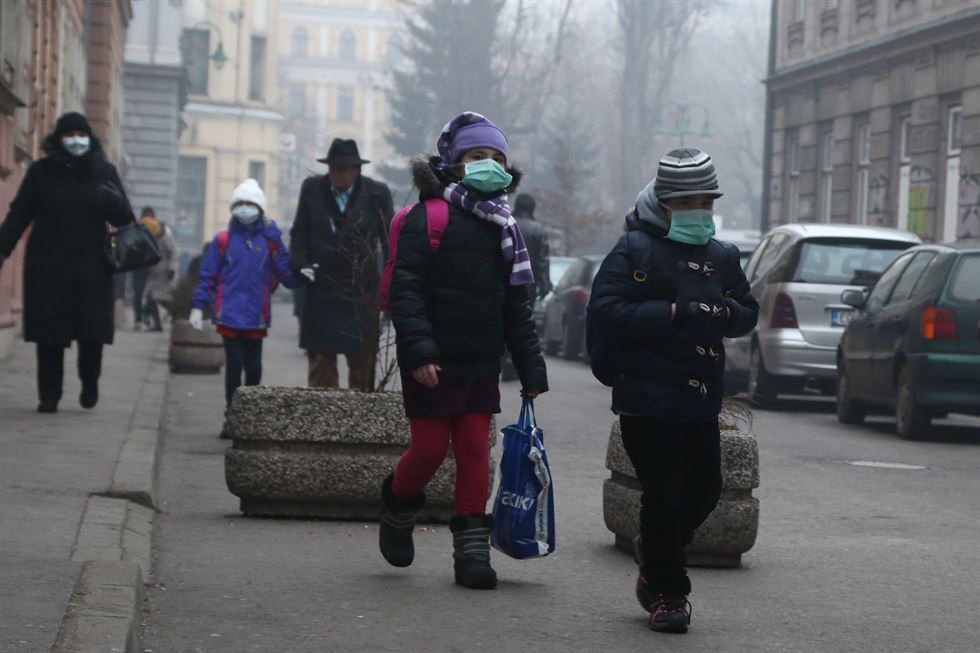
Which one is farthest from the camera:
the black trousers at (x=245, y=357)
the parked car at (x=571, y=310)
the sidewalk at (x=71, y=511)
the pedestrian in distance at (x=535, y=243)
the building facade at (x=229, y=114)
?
the building facade at (x=229, y=114)

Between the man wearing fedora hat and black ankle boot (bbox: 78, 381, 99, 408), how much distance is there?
1894mm

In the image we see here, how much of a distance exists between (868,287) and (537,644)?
10739 millimetres

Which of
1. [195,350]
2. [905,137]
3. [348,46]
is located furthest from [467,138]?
[348,46]

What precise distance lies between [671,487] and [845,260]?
37.3ft

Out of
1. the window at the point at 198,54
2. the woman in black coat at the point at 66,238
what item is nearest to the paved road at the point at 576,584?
the woman in black coat at the point at 66,238

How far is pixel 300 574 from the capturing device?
7332 millimetres

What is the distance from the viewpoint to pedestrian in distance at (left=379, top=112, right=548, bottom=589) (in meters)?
7.02

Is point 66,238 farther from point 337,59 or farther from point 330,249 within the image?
point 337,59

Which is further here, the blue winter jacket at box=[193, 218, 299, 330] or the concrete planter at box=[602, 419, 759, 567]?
the blue winter jacket at box=[193, 218, 299, 330]

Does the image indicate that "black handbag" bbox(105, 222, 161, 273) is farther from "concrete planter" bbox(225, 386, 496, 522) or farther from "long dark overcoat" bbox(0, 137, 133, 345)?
"concrete planter" bbox(225, 386, 496, 522)

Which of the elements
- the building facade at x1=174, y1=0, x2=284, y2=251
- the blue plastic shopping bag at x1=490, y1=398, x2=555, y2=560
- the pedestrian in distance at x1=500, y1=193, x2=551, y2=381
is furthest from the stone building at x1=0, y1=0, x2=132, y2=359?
the building facade at x1=174, y1=0, x2=284, y2=251

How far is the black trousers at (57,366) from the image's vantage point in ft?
39.9

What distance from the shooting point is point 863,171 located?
35.6 m

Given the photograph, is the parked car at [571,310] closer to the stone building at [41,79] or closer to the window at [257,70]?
the stone building at [41,79]
